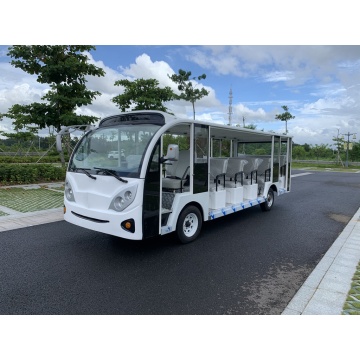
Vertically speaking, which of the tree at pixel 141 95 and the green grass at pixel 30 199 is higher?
the tree at pixel 141 95

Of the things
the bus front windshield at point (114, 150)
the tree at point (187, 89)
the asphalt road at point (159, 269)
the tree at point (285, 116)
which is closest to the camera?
the asphalt road at point (159, 269)

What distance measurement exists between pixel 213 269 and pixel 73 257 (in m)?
2.18

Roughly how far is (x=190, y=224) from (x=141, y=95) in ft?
29.8

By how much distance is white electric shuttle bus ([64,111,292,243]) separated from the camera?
409cm

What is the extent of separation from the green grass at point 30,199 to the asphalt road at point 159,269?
1.82 meters

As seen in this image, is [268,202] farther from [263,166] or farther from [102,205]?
[102,205]

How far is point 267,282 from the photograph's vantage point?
12.4ft

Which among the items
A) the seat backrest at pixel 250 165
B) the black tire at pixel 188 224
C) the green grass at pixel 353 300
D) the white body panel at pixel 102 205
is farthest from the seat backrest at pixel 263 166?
the white body panel at pixel 102 205

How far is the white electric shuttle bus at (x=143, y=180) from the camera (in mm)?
4086

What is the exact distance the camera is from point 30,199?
8.72m

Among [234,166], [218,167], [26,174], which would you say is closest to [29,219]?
[218,167]

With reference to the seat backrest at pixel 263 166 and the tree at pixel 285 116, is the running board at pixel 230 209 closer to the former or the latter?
the seat backrest at pixel 263 166

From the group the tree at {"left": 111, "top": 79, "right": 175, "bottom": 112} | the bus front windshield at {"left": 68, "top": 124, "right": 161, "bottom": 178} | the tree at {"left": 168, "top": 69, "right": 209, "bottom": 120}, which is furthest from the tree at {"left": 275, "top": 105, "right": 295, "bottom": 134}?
the bus front windshield at {"left": 68, "top": 124, "right": 161, "bottom": 178}

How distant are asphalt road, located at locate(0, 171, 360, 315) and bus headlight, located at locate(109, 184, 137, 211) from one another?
2.89 ft
